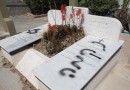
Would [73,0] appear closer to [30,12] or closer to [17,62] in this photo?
[17,62]

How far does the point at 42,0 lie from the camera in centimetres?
901

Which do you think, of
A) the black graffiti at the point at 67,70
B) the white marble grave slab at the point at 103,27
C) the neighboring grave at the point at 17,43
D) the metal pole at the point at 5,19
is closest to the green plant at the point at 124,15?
the white marble grave slab at the point at 103,27

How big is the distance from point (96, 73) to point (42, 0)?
762 centimetres

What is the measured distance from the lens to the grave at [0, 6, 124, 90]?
7.64 ft

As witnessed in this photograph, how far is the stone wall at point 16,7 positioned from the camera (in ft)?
33.4

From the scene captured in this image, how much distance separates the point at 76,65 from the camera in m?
2.60

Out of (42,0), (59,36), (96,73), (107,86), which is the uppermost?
(42,0)

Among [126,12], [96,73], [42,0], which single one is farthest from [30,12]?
[96,73]

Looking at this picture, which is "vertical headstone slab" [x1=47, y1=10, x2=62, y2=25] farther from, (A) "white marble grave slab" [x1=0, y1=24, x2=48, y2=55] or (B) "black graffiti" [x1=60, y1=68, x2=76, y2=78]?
(B) "black graffiti" [x1=60, y1=68, x2=76, y2=78]

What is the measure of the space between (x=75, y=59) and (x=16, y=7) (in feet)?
29.3

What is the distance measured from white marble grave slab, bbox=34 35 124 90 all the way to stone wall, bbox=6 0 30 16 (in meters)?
8.17

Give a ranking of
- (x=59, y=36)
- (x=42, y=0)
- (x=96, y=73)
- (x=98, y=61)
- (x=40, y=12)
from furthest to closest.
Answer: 1. (x=40, y=12)
2. (x=42, y=0)
3. (x=59, y=36)
4. (x=98, y=61)
5. (x=96, y=73)

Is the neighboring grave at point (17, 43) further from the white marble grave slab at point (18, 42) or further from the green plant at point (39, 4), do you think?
the green plant at point (39, 4)

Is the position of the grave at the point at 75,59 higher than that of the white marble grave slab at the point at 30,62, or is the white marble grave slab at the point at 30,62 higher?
the grave at the point at 75,59
